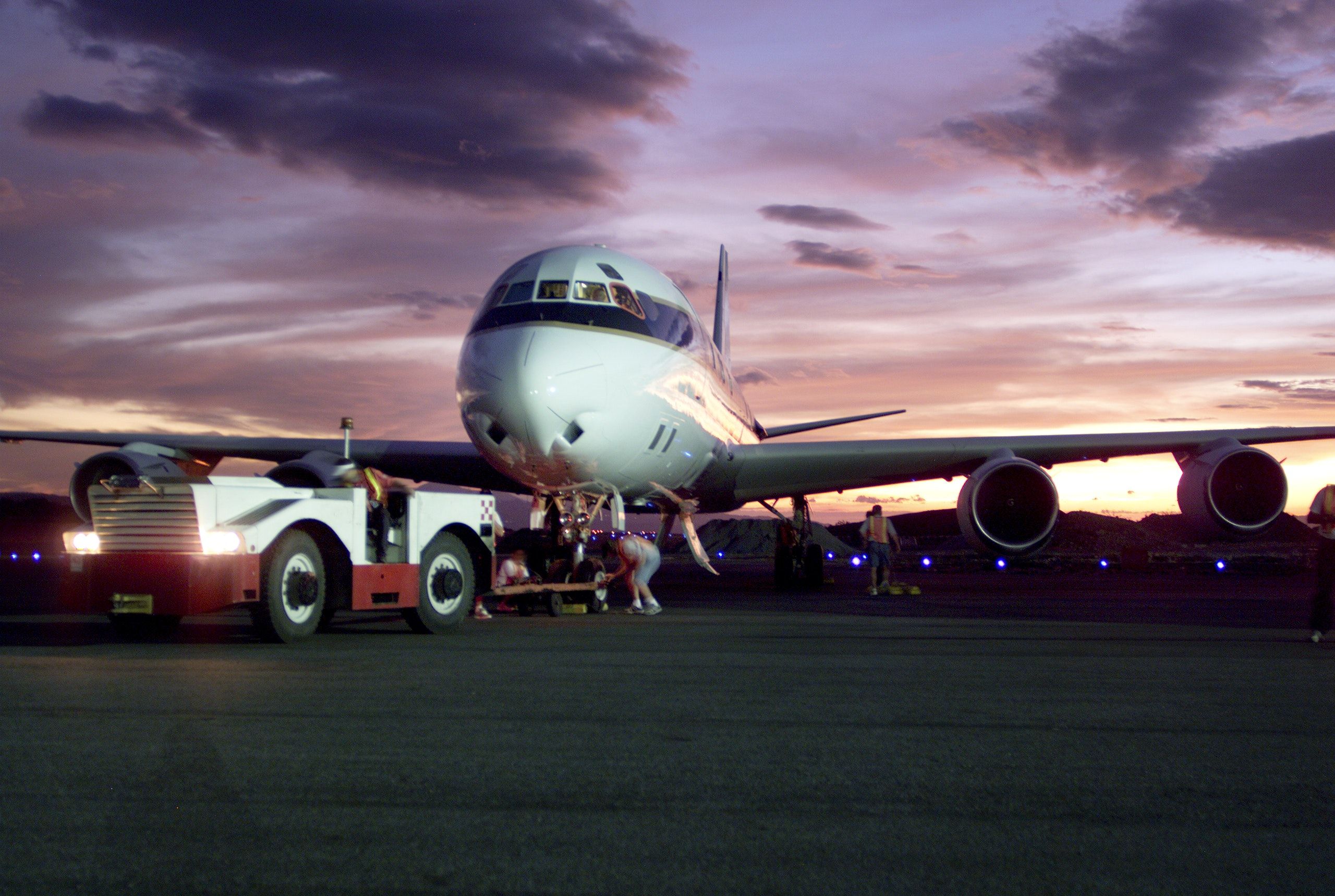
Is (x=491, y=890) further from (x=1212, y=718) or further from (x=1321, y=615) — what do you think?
(x=1321, y=615)

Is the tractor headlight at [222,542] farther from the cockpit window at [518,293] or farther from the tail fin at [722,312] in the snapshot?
the tail fin at [722,312]

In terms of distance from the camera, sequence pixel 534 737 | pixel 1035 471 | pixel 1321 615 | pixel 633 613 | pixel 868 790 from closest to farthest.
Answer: pixel 868 790 < pixel 534 737 < pixel 1321 615 < pixel 633 613 < pixel 1035 471

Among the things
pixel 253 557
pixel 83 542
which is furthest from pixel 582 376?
pixel 83 542

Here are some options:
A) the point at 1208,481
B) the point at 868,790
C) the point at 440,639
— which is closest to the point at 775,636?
the point at 440,639

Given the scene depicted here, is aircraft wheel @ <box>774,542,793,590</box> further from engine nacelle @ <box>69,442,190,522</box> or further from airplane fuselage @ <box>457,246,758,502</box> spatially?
engine nacelle @ <box>69,442,190,522</box>

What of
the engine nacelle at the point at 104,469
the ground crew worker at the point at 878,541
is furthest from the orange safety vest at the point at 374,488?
the ground crew worker at the point at 878,541

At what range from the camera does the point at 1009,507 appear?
16.5 m

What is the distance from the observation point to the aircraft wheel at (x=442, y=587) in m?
10.7

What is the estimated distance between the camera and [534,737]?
5.05m

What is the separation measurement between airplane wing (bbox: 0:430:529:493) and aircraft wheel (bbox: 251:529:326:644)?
7679mm

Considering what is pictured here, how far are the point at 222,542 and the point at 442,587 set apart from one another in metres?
2.38

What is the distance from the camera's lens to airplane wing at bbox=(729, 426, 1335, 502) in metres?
17.4

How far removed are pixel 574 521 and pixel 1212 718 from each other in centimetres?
947

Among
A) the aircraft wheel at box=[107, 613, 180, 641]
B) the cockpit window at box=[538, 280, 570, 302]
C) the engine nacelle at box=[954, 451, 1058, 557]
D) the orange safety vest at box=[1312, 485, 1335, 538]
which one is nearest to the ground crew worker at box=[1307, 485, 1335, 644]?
the orange safety vest at box=[1312, 485, 1335, 538]
